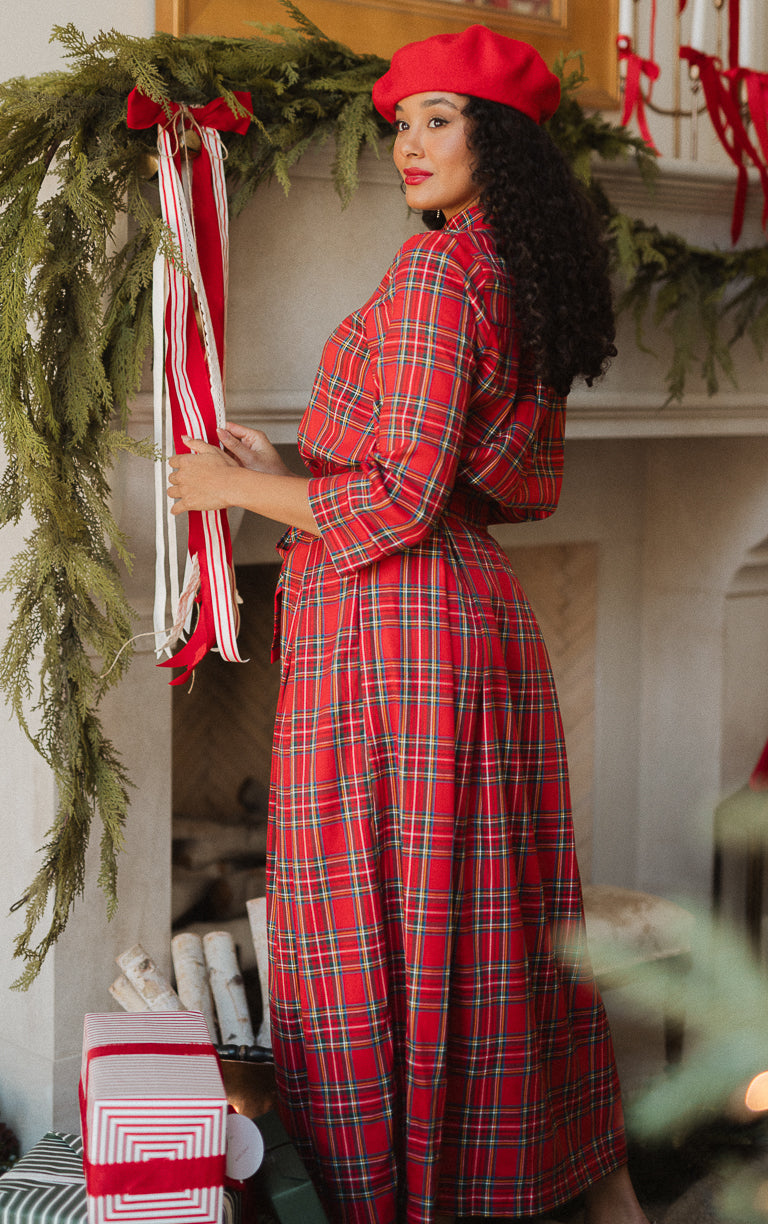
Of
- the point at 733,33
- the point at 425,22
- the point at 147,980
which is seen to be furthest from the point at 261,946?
the point at 733,33

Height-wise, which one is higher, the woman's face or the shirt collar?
the woman's face

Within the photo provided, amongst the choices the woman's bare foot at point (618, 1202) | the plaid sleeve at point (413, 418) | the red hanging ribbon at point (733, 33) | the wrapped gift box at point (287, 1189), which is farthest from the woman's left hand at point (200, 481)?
the red hanging ribbon at point (733, 33)

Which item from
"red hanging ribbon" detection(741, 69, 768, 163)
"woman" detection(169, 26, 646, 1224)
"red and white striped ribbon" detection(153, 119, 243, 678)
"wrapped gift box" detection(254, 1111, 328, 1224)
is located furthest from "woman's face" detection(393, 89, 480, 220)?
"wrapped gift box" detection(254, 1111, 328, 1224)

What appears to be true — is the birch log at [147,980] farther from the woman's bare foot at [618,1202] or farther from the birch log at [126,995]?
the woman's bare foot at [618,1202]

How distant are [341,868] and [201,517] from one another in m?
0.48

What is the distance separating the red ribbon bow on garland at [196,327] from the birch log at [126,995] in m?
0.54

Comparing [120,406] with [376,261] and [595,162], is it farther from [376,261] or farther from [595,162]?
[595,162]

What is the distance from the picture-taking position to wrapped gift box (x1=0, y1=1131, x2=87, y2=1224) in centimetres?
122

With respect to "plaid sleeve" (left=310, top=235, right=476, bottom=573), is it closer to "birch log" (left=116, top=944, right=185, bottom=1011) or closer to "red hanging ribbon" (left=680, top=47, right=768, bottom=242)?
"birch log" (left=116, top=944, right=185, bottom=1011)

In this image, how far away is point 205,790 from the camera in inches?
94.1

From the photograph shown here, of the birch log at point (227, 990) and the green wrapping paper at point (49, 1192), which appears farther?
the birch log at point (227, 990)

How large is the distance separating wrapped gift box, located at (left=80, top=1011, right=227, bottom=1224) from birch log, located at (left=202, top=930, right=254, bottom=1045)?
2.18 feet

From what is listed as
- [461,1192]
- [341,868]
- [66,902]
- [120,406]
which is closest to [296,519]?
[120,406]

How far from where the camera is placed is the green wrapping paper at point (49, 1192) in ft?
3.99
